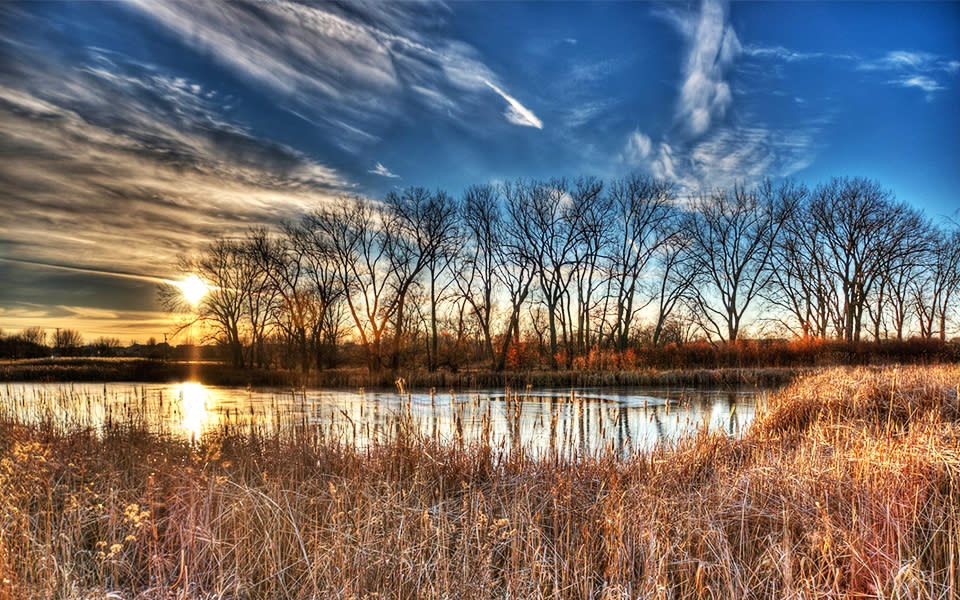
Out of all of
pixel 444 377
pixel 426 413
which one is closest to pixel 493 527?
pixel 426 413

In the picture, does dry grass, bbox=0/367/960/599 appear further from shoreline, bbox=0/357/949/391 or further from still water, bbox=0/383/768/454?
shoreline, bbox=0/357/949/391

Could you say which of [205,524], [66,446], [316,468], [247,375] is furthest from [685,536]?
[247,375]

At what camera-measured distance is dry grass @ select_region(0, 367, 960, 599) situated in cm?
419

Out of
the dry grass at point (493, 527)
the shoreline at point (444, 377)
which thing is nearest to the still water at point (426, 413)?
the dry grass at point (493, 527)

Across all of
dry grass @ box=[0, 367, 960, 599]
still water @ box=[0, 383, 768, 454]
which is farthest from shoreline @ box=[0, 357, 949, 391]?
dry grass @ box=[0, 367, 960, 599]

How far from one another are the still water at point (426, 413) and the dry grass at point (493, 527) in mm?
1188

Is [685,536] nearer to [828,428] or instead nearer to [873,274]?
[828,428]

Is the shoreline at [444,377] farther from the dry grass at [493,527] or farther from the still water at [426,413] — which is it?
the dry grass at [493,527]

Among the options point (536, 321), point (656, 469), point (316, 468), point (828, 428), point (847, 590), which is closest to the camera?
point (847, 590)

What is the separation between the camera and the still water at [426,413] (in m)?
10.4

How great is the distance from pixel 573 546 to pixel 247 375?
32313 mm

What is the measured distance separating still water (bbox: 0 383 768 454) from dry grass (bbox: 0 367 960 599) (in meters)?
1.19

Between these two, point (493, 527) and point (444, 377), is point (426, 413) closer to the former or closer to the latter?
point (444, 377)

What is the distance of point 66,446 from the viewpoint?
29.7ft
